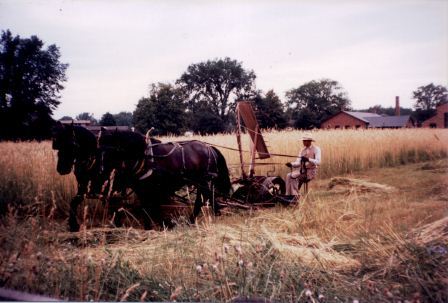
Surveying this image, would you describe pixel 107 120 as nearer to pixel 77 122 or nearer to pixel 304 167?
pixel 77 122

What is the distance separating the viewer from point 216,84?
6.88 metres

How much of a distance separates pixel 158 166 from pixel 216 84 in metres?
2.42

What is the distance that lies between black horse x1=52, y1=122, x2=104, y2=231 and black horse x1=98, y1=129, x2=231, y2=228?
14 cm

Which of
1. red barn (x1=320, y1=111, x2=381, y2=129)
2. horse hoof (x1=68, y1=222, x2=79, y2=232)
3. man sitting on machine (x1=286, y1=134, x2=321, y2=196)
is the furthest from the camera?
red barn (x1=320, y1=111, x2=381, y2=129)

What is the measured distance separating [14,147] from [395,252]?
207 inches

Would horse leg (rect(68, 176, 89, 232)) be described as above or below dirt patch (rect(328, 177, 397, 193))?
above

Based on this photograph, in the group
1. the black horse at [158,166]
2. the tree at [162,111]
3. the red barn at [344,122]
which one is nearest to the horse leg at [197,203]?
the black horse at [158,166]

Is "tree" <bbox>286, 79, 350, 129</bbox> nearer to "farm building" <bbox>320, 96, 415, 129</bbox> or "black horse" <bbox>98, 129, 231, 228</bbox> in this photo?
"farm building" <bbox>320, 96, 415, 129</bbox>

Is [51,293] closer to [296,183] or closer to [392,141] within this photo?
[296,183]

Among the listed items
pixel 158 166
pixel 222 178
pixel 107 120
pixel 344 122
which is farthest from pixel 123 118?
pixel 344 122

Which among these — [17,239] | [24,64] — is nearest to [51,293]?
[17,239]

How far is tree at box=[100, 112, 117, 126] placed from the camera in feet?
17.6

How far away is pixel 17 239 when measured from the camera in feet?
10.2

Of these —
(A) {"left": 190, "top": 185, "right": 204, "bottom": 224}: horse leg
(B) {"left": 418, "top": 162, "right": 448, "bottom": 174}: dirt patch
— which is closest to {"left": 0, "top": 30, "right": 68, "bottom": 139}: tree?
(A) {"left": 190, "top": 185, "right": 204, "bottom": 224}: horse leg
